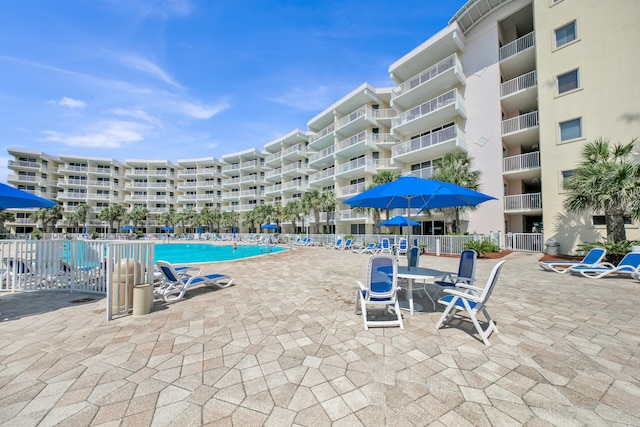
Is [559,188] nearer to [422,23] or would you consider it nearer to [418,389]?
[422,23]

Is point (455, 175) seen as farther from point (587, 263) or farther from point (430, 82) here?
point (430, 82)

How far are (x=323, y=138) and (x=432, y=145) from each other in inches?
544

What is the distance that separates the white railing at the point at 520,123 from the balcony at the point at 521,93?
4.62ft

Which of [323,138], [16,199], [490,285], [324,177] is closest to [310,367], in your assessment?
[490,285]

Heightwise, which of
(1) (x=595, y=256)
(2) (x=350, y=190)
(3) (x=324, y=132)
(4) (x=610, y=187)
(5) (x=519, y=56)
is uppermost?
(5) (x=519, y=56)

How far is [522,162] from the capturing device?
1644 cm

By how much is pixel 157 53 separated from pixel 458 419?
1146 cm

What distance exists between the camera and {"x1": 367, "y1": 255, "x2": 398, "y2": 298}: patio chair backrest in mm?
4062

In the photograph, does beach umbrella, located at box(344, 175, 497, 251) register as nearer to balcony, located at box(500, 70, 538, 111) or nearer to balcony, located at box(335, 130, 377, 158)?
balcony, located at box(500, 70, 538, 111)

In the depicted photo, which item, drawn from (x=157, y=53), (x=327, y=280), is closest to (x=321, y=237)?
(x=327, y=280)

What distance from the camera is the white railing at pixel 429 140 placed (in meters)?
18.2

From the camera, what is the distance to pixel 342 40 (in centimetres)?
1369

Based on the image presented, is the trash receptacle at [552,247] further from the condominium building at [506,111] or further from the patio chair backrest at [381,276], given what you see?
the patio chair backrest at [381,276]

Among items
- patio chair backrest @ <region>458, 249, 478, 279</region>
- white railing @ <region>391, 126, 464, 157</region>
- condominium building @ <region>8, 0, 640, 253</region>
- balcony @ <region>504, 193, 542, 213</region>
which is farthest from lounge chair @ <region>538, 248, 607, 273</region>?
white railing @ <region>391, 126, 464, 157</region>
